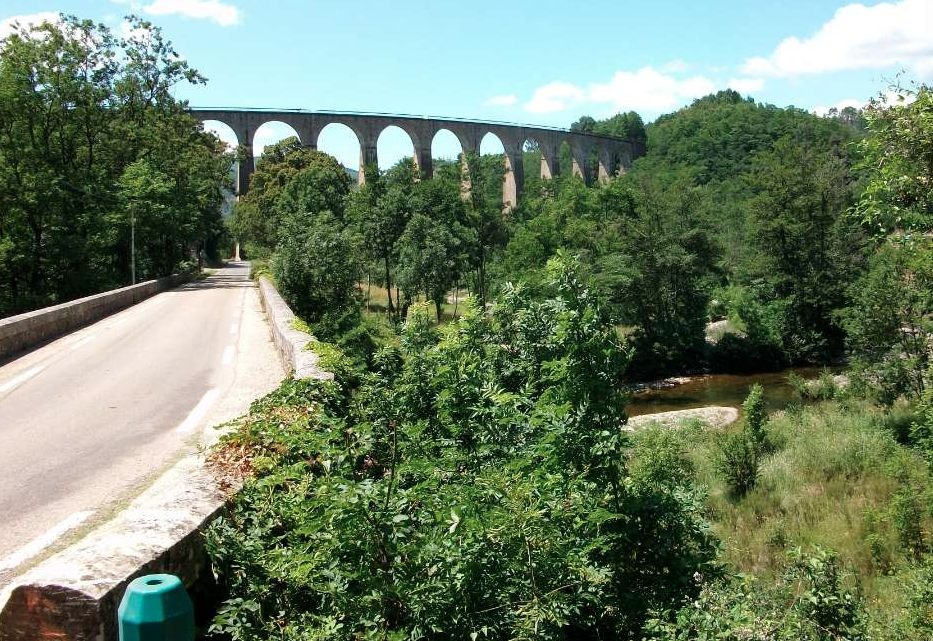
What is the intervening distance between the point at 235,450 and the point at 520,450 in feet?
6.63

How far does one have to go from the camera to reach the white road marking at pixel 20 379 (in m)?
9.73

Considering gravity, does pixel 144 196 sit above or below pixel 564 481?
above

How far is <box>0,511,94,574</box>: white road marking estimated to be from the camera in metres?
3.89

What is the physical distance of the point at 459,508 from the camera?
357 cm

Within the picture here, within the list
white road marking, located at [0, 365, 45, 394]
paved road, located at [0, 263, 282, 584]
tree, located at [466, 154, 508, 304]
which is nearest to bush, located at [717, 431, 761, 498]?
paved road, located at [0, 263, 282, 584]

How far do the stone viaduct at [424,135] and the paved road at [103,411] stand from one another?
37.3 metres

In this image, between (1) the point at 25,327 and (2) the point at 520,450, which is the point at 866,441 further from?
(1) the point at 25,327

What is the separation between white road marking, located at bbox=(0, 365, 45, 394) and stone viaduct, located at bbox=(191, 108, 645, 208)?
39.7 metres

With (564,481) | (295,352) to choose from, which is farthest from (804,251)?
(564,481)

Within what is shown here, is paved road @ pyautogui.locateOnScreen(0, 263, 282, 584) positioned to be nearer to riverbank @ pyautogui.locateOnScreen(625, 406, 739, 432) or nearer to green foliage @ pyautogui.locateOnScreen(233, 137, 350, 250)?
riverbank @ pyautogui.locateOnScreen(625, 406, 739, 432)

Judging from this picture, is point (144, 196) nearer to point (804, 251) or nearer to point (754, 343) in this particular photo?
point (754, 343)

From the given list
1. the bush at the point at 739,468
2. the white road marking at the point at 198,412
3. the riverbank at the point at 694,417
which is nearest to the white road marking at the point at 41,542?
the white road marking at the point at 198,412

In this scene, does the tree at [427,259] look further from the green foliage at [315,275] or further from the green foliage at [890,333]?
the green foliage at [890,333]

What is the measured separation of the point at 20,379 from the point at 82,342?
4195 millimetres
